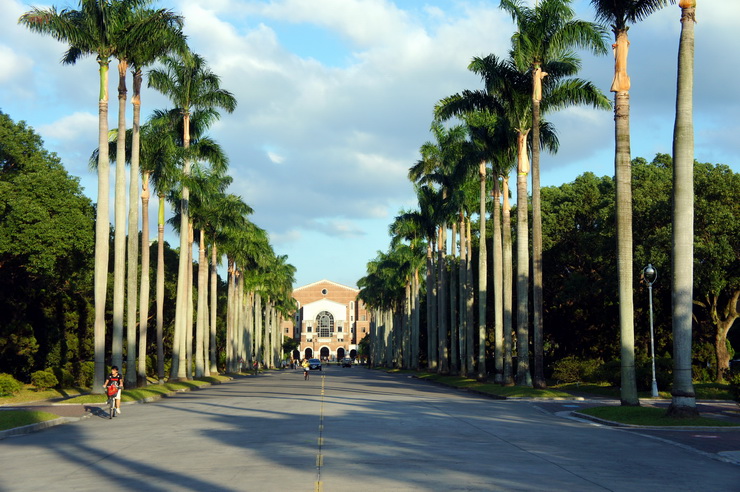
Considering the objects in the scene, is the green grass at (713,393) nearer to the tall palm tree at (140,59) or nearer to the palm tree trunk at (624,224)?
the palm tree trunk at (624,224)

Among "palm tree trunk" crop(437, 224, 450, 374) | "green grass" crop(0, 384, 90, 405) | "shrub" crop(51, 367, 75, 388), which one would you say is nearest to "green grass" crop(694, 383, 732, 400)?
"green grass" crop(0, 384, 90, 405)

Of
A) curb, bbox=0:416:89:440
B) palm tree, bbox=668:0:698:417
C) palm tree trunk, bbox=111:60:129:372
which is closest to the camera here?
curb, bbox=0:416:89:440

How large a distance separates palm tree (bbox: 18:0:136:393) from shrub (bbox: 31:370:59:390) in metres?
6.35

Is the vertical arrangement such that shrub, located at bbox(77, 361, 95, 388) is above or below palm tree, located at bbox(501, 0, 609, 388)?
below

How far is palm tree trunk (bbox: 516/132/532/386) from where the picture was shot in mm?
36625

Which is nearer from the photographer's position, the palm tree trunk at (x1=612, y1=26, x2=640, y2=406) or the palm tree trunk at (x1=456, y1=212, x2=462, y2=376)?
the palm tree trunk at (x1=612, y1=26, x2=640, y2=406)

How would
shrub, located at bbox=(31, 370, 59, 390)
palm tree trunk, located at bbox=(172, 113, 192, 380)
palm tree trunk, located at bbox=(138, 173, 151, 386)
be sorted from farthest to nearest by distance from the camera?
palm tree trunk, located at bbox=(172, 113, 192, 380), palm tree trunk, located at bbox=(138, 173, 151, 386), shrub, located at bbox=(31, 370, 59, 390)

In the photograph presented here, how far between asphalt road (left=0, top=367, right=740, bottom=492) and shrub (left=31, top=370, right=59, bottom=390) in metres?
14.8

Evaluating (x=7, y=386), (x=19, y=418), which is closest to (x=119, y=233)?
(x=7, y=386)

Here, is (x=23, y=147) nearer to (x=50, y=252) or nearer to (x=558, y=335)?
(x=50, y=252)

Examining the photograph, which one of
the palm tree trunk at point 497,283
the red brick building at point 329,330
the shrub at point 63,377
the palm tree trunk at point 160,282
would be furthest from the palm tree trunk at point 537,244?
the red brick building at point 329,330

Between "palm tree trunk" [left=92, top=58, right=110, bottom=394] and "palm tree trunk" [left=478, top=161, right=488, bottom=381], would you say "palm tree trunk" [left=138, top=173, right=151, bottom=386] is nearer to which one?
"palm tree trunk" [left=92, top=58, right=110, bottom=394]

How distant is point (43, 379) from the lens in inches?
1487

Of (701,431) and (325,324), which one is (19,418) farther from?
(325,324)
